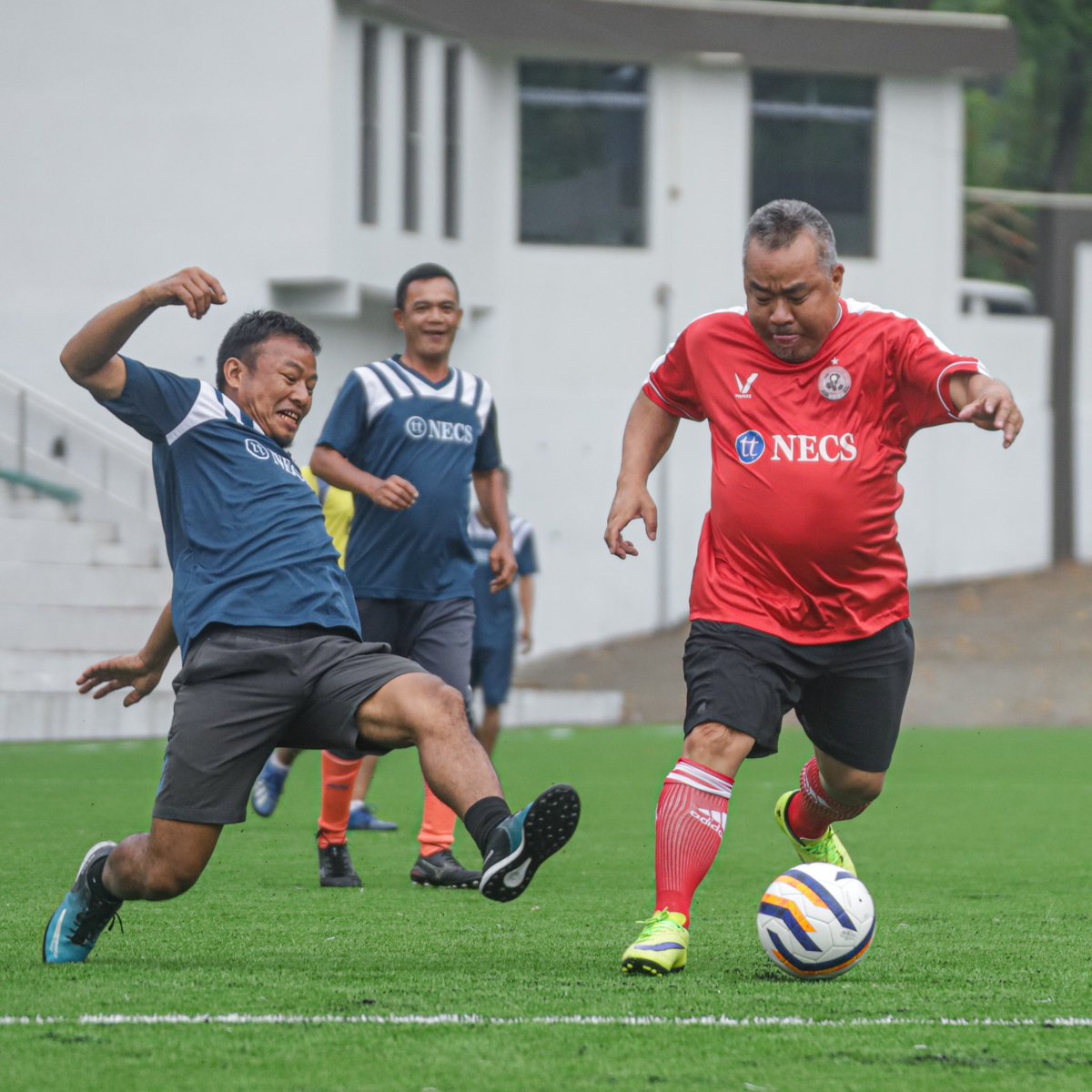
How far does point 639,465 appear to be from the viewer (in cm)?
613

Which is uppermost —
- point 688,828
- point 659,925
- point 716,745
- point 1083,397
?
point 1083,397

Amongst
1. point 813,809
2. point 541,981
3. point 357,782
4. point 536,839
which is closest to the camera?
point 536,839

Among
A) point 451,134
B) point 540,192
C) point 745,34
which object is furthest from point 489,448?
point 745,34

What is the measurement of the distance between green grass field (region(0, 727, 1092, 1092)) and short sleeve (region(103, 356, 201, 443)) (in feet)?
4.86

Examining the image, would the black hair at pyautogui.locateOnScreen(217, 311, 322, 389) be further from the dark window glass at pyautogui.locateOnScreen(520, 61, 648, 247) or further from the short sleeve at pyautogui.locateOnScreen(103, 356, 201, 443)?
the dark window glass at pyautogui.locateOnScreen(520, 61, 648, 247)

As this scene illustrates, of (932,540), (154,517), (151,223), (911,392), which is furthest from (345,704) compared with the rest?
(932,540)

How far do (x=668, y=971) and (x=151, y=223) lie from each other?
2031cm

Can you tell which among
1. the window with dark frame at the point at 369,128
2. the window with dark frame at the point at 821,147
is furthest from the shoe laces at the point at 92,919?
the window with dark frame at the point at 821,147

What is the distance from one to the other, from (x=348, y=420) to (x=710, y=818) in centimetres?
306

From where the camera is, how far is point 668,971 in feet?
17.5

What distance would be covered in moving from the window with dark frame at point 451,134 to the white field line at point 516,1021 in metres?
22.2

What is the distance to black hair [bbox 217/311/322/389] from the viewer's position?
5777 mm

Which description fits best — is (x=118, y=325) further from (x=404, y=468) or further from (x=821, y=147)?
(x=821, y=147)

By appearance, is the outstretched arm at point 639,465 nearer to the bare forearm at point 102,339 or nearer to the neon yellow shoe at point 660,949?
the neon yellow shoe at point 660,949
